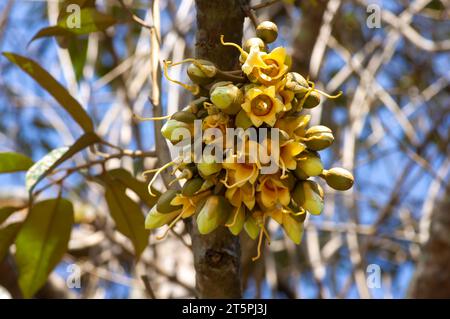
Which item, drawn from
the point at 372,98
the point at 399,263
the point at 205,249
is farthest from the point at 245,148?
the point at 399,263

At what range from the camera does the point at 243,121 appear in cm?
79

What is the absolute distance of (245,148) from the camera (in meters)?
0.77

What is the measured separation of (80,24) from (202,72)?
0.46 meters

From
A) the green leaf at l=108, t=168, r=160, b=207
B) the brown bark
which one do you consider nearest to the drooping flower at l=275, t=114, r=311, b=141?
the green leaf at l=108, t=168, r=160, b=207

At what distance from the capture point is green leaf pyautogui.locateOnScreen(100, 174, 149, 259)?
1.18 meters

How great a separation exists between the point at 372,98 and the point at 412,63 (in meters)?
0.81

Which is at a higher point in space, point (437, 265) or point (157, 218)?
point (437, 265)

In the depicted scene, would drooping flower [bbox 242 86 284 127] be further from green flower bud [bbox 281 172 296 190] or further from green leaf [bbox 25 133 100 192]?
green leaf [bbox 25 133 100 192]

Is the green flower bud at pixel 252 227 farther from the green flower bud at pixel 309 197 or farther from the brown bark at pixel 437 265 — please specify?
the brown bark at pixel 437 265

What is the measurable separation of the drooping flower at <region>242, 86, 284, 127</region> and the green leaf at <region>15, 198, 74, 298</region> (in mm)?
573

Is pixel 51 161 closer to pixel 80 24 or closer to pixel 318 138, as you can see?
pixel 80 24

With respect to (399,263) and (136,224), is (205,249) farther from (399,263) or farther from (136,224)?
(399,263)

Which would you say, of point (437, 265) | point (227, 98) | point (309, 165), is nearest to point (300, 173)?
point (309, 165)

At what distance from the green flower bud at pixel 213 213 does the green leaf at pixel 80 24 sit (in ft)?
1.72
